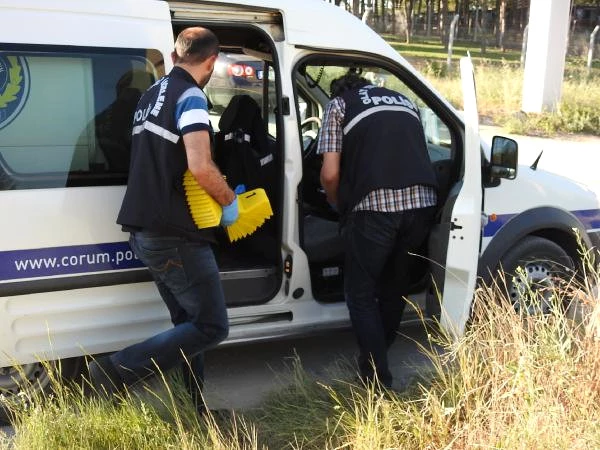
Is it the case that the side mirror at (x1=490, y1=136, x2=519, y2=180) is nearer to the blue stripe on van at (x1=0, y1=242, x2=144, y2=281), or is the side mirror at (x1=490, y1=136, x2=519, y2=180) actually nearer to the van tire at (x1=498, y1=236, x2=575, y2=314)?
the van tire at (x1=498, y1=236, x2=575, y2=314)

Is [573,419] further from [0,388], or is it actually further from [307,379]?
[0,388]

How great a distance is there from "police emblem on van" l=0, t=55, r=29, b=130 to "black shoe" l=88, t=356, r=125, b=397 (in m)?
1.14

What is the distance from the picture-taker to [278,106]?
12.2 ft

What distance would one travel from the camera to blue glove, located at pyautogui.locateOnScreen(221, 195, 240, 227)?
10.6ft

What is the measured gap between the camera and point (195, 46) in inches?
123

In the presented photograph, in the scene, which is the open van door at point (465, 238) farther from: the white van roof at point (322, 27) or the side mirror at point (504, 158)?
the white van roof at point (322, 27)

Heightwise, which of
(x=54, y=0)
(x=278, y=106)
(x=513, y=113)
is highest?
(x=54, y=0)

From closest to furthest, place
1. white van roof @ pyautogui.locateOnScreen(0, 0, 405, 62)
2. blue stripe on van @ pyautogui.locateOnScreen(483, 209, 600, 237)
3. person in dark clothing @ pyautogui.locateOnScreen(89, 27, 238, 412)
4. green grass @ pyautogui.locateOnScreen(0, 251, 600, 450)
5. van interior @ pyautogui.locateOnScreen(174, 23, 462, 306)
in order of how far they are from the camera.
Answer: green grass @ pyautogui.locateOnScreen(0, 251, 600, 450)
person in dark clothing @ pyautogui.locateOnScreen(89, 27, 238, 412)
white van roof @ pyautogui.locateOnScreen(0, 0, 405, 62)
van interior @ pyautogui.locateOnScreen(174, 23, 462, 306)
blue stripe on van @ pyautogui.locateOnScreen(483, 209, 600, 237)

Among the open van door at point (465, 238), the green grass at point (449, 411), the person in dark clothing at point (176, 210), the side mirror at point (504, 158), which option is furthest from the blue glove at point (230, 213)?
the side mirror at point (504, 158)

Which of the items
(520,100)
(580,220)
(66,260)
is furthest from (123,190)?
(520,100)

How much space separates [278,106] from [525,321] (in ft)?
5.22

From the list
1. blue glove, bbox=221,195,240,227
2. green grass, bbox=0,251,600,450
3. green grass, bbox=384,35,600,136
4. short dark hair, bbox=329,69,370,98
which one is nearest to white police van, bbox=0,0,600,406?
short dark hair, bbox=329,69,370,98

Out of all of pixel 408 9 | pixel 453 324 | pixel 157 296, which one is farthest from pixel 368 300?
pixel 408 9

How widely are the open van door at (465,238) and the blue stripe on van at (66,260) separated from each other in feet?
5.03
